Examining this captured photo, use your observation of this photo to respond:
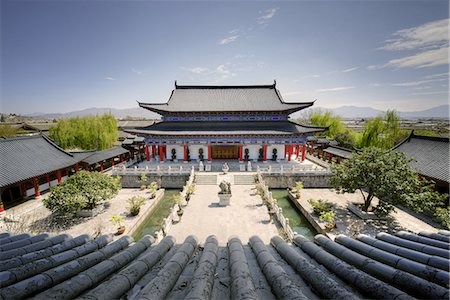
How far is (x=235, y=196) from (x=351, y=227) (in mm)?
8986

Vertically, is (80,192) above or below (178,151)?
below

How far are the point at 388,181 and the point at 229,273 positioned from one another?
14682 mm

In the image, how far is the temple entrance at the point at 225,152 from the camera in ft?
87.5

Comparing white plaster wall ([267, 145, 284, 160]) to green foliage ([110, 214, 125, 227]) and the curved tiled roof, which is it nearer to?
the curved tiled roof

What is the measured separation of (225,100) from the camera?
29.1 m

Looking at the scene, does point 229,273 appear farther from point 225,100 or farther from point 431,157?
point 225,100

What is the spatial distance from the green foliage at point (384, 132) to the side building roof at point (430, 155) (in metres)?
6.96

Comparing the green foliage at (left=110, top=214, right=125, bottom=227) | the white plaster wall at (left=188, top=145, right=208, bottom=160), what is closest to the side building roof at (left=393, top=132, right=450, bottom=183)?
the white plaster wall at (left=188, top=145, right=208, bottom=160)

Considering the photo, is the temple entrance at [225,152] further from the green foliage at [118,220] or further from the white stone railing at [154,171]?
the green foliage at [118,220]

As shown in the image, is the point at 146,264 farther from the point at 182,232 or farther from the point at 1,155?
the point at 1,155

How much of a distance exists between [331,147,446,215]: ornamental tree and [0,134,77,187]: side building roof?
990 inches

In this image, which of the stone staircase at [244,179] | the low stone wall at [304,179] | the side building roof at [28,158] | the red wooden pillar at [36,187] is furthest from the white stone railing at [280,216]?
the red wooden pillar at [36,187]

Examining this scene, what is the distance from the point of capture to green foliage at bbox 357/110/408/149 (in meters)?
27.6

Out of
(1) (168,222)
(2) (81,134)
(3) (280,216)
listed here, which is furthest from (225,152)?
(2) (81,134)
